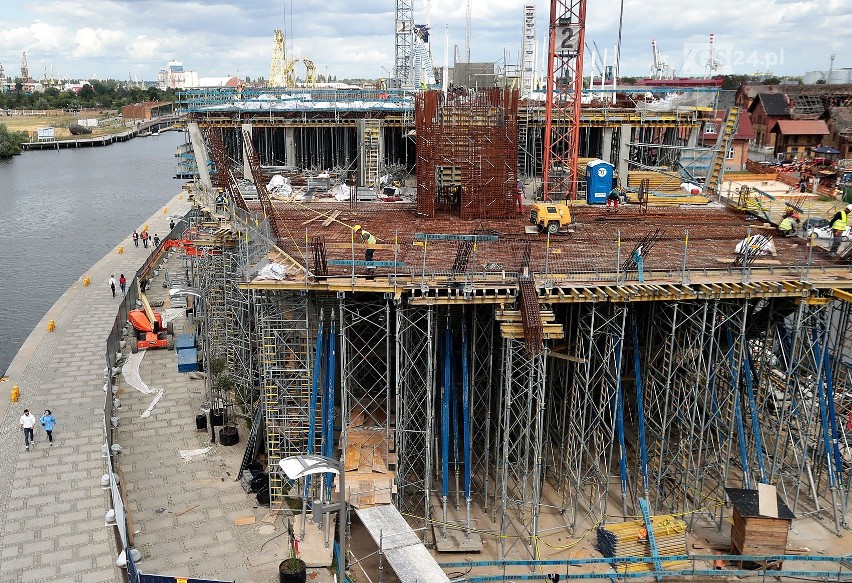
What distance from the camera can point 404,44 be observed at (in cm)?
6869

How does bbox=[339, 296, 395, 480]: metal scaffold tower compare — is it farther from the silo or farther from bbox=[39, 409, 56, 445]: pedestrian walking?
the silo

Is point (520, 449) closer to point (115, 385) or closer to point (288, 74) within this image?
point (115, 385)

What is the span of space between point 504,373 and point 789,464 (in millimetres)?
12287

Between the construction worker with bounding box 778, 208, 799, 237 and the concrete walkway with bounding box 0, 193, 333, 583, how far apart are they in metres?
22.8

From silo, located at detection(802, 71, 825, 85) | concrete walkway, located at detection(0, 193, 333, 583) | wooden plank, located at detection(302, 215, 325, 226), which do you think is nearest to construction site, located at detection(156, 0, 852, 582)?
wooden plank, located at detection(302, 215, 325, 226)

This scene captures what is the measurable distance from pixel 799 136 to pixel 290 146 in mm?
62261

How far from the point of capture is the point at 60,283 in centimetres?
6359

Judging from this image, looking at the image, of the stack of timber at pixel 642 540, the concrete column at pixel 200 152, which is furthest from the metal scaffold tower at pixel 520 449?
the concrete column at pixel 200 152

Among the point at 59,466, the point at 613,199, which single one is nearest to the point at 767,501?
the point at 613,199

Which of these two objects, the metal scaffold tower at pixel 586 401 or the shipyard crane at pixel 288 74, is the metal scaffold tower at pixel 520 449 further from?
the shipyard crane at pixel 288 74


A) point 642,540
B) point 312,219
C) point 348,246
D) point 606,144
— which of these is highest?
point 606,144

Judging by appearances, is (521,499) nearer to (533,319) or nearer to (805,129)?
(533,319)

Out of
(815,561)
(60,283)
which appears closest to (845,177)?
(815,561)

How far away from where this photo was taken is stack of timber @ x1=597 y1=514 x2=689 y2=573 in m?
23.9
